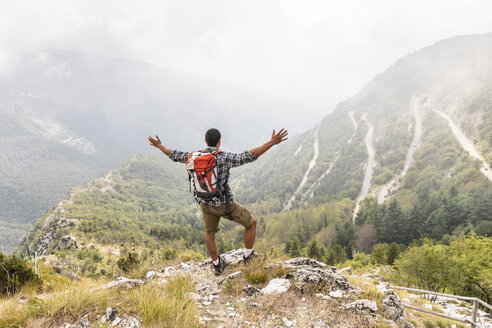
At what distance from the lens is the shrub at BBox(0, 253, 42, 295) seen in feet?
17.9

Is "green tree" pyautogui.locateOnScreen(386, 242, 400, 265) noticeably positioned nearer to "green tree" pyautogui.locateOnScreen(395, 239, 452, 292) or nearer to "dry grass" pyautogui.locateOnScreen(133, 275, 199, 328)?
"green tree" pyautogui.locateOnScreen(395, 239, 452, 292)

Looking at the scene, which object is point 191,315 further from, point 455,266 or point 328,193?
point 328,193

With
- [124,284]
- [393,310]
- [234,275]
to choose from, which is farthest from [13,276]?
[393,310]

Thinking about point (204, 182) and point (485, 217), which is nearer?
point (204, 182)

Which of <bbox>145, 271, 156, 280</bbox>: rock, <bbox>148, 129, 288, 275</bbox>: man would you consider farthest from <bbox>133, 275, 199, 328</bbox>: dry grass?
<bbox>145, 271, 156, 280</bbox>: rock

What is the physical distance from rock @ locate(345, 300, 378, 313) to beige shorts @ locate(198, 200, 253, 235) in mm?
Answer: 2680

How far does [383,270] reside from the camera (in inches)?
1437

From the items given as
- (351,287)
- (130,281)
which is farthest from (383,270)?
(130,281)

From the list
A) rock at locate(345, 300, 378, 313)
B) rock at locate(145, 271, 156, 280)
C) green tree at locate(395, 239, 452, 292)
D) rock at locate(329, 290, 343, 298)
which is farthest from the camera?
green tree at locate(395, 239, 452, 292)

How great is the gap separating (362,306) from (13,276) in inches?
313

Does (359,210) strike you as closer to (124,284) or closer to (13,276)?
(124,284)

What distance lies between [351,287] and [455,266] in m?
20.8

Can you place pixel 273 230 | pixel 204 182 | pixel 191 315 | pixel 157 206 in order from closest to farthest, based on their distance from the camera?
pixel 191 315, pixel 204 182, pixel 273 230, pixel 157 206

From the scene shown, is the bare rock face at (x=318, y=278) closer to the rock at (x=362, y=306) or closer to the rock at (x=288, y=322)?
the rock at (x=362, y=306)
